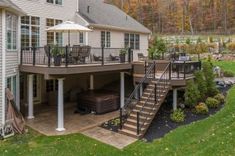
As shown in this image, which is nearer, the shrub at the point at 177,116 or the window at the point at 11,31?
the window at the point at 11,31

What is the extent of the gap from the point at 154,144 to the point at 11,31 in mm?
8652

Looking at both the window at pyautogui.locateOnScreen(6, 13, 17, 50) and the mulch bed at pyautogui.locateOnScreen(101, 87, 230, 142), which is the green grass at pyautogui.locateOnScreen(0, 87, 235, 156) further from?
the window at pyautogui.locateOnScreen(6, 13, 17, 50)

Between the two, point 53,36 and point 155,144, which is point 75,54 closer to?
point 53,36

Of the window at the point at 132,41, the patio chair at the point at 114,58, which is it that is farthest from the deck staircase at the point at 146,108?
the window at the point at 132,41

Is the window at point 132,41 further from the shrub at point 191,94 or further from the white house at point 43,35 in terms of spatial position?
the shrub at point 191,94

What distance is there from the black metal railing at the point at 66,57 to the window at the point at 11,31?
0.72 m

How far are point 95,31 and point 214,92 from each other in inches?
352

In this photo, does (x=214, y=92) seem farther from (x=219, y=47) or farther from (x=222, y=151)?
(x=219, y=47)

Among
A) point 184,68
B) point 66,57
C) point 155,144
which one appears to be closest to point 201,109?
point 184,68

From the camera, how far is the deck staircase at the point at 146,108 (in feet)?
39.5

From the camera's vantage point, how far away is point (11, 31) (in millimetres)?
13195

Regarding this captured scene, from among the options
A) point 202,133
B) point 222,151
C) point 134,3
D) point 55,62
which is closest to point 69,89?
point 55,62

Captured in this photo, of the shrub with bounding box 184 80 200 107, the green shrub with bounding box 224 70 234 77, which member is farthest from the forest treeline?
the shrub with bounding box 184 80 200 107

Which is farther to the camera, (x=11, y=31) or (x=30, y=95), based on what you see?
(x=30, y=95)
